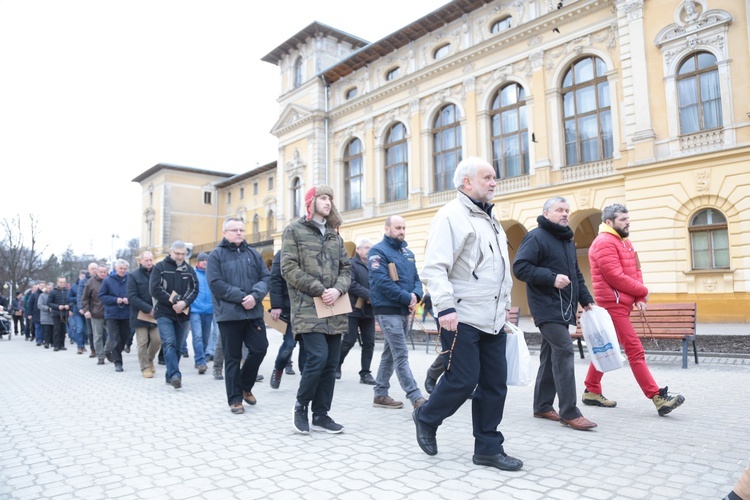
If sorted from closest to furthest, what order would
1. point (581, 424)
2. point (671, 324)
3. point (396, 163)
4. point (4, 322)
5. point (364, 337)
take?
point (581, 424)
point (364, 337)
point (671, 324)
point (4, 322)
point (396, 163)

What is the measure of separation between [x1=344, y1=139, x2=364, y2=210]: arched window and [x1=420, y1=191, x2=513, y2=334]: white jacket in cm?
2720

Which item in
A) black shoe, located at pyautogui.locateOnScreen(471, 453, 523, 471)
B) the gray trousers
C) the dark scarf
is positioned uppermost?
the dark scarf

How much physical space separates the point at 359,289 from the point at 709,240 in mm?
14680

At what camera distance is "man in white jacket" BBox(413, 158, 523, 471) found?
11.8 ft

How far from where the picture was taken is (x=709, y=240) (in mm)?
16891

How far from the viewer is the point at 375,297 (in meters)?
5.65

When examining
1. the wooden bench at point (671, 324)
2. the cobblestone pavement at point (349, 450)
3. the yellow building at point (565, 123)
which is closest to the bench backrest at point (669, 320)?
the wooden bench at point (671, 324)

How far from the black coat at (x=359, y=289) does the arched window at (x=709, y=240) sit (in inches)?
564

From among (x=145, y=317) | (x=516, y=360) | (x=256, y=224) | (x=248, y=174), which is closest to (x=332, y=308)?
(x=516, y=360)

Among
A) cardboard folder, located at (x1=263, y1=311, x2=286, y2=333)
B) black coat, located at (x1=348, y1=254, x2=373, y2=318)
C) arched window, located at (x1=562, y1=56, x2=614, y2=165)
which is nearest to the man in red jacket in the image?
black coat, located at (x1=348, y1=254, x2=373, y2=318)

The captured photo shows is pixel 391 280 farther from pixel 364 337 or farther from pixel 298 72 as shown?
pixel 298 72

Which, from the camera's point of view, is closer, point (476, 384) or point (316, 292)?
point (476, 384)

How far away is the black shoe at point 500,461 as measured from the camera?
3.46m

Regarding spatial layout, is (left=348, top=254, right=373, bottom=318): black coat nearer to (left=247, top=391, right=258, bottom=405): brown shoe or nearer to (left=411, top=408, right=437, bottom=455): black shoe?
(left=247, top=391, right=258, bottom=405): brown shoe
